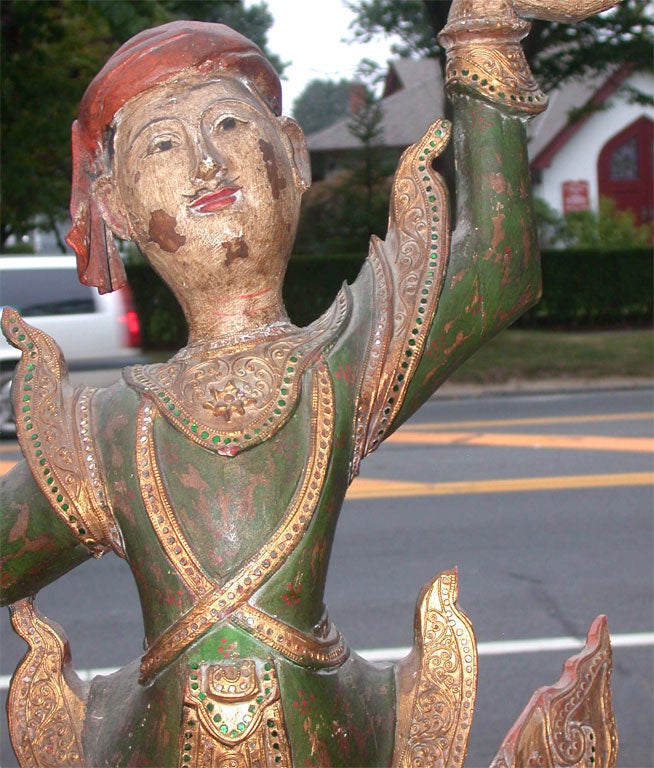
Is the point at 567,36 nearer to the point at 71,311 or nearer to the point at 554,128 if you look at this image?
the point at 71,311

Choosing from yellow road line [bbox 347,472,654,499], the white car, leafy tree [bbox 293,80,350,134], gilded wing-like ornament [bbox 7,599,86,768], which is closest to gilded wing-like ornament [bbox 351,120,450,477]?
gilded wing-like ornament [bbox 7,599,86,768]

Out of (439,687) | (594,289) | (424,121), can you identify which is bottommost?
(594,289)

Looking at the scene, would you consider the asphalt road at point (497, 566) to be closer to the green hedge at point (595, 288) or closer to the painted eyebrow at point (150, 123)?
the painted eyebrow at point (150, 123)

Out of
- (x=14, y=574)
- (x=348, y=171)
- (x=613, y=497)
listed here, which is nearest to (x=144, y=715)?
(x=14, y=574)

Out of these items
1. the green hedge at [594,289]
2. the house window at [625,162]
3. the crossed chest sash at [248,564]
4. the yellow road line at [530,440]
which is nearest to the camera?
the crossed chest sash at [248,564]

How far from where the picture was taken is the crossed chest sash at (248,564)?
1.50 metres

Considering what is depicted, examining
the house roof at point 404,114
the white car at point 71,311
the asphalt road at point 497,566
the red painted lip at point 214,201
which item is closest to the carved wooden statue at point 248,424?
the red painted lip at point 214,201

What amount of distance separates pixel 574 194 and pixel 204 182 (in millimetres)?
21470

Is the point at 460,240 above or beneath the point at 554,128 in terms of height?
beneath

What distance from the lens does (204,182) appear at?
5.10 feet

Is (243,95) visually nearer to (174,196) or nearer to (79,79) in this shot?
(174,196)

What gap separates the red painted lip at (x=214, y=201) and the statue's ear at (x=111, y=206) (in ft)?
0.50

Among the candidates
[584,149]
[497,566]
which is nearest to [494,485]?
[497,566]

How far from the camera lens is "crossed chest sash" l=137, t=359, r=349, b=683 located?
59.0 inches
